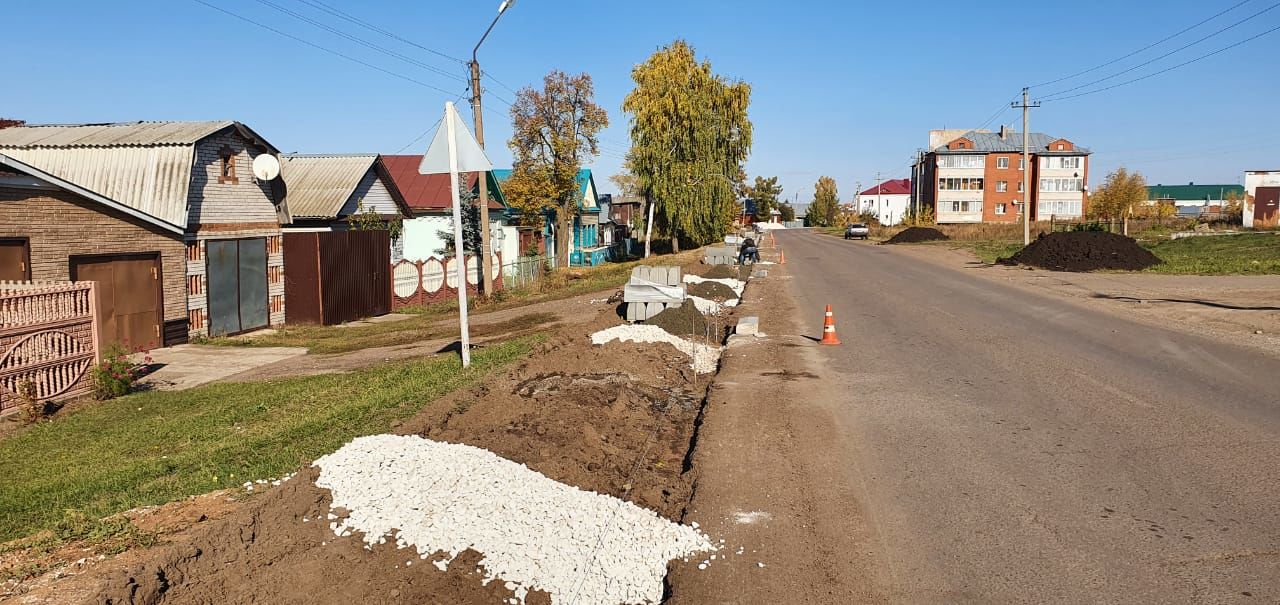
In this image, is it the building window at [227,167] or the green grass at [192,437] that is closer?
the green grass at [192,437]

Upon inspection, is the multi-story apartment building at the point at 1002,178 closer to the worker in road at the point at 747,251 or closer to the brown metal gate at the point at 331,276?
the worker in road at the point at 747,251

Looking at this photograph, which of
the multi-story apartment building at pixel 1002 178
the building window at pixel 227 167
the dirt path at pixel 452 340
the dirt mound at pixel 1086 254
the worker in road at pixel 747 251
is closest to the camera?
the dirt path at pixel 452 340

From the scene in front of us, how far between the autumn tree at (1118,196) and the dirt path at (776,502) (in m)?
61.3

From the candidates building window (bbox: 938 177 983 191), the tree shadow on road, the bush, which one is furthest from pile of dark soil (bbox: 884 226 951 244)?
the bush

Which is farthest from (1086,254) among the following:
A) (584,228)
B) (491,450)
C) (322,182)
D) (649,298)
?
(584,228)

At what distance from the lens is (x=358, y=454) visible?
6582mm

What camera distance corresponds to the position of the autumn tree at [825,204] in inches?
5468

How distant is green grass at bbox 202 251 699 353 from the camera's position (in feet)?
60.1

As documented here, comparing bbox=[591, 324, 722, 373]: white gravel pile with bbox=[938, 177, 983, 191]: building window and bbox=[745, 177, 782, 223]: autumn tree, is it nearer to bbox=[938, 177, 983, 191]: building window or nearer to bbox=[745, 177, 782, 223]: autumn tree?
bbox=[938, 177, 983, 191]: building window

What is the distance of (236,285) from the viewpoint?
20.3 m

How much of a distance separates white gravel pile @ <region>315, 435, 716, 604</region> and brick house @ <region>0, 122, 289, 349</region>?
39.4ft

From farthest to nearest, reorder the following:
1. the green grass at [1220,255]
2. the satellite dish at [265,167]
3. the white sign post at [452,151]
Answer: the green grass at [1220,255] → the satellite dish at [265,167] → the white sign post at [452,151]

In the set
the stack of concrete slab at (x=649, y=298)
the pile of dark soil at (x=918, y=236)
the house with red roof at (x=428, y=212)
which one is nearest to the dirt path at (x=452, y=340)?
the stack of concrete slab at (x=649, y=298)

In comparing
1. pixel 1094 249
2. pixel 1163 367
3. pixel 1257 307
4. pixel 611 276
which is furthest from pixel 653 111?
pixel 1163 367
